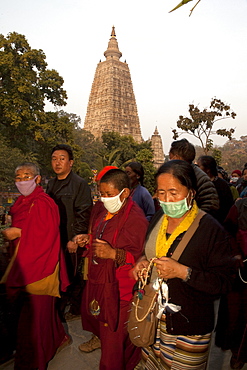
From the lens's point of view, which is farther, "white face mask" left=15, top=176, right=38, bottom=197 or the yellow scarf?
"white face mask" left=15, top=176, right=38, bottom=197

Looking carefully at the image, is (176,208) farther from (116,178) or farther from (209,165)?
(209,165)

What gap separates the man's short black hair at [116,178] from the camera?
2270 millimetres

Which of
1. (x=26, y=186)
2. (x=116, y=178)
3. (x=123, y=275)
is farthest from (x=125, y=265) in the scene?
(x=26, y=186)

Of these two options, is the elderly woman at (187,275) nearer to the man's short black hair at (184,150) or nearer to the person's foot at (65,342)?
the man's short black hair at (184,150)

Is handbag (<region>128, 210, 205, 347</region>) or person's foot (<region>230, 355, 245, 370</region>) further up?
handbag (<region>128, 210, 205, 347</region>)

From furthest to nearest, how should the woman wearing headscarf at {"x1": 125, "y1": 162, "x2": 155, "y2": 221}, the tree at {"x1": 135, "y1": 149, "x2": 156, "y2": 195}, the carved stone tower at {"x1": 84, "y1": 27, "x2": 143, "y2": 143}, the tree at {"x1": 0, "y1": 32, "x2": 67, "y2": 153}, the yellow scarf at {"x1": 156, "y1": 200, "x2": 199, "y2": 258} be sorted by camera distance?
1. the carved stone tower at {"x1": 84, "y1": 27, "x2": 143, "y2": 143}
2. the tree at {"x1": 135, "y1": 149, "x2": 156, "y2": 195}
3. the tree at {"x1": 0, "y1": 32, "x2": 67, "y2": 153}
4. the woman wearing headscarf at {"x1": 125, "y1": 162, "x2": 155, "y2": 221}
5. the yellow scarf at {"x1": 156, "y1": 200, "x2": 199, "y2": 258}

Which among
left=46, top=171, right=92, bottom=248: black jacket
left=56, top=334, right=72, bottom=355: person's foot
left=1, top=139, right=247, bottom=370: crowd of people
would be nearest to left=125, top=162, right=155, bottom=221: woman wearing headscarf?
left=46, top=171, right=92, bottom=248: black jacket

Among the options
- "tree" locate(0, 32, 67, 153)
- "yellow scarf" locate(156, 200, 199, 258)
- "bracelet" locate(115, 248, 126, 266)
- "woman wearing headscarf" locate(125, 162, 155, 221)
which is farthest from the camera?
"tree" locate(0, 32, 67, 153)

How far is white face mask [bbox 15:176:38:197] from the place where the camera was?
97.8 inches

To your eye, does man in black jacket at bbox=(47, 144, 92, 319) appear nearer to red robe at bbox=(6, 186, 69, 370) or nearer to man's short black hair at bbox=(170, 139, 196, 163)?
red robe at bbox=(6, 186, 69, 370)

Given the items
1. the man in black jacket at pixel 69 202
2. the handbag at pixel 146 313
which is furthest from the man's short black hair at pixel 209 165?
the handbag at pixel 146 313

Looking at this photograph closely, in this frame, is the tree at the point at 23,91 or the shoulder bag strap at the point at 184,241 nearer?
the shoulder bag strap at the point at 184,241

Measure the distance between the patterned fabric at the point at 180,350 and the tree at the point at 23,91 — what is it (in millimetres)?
21185

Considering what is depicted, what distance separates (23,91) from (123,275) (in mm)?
21239
